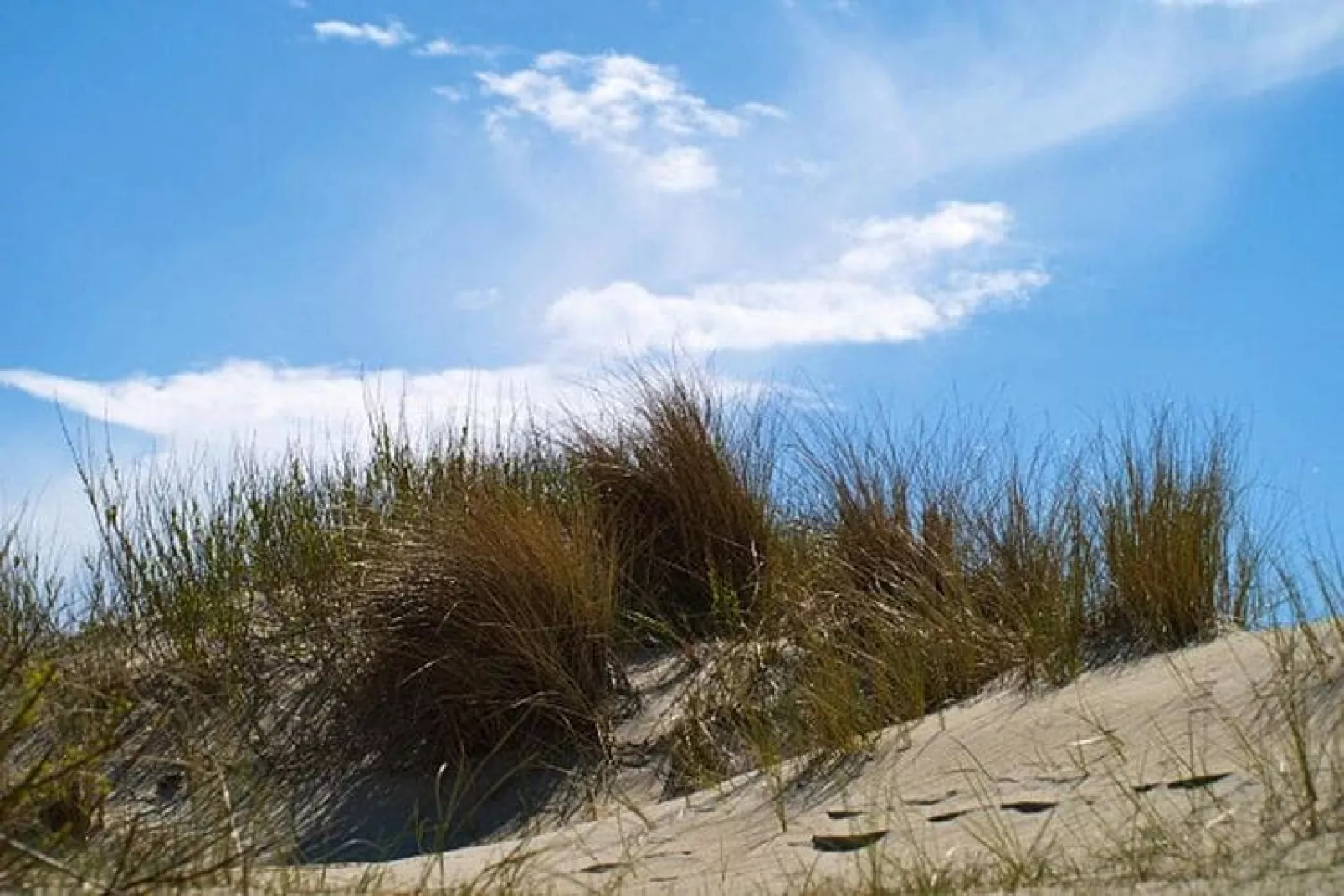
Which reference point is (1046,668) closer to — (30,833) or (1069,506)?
(1069,506)

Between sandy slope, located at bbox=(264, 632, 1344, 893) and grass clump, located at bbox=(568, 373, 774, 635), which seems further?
grass clump, located at bbox=(568, 373, 774, 635)

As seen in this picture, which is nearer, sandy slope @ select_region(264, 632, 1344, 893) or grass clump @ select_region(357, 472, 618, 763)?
sandy slope @ select_region(264, 632, 1344, 893)

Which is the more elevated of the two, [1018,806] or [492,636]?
[1018,806]

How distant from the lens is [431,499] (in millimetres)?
8047

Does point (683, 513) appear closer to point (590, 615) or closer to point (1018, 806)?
point (590, 615)

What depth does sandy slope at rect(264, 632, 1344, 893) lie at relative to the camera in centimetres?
359

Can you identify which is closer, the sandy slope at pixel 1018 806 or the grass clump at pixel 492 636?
the sandy slope at pixel 1018 806

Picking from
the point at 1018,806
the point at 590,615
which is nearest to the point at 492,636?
the point at 590,615

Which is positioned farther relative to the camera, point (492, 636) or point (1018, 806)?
point (492, 636)

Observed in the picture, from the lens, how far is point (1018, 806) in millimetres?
4266

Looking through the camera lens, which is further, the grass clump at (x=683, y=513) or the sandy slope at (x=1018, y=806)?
the grass clump at (x=683, y=513)

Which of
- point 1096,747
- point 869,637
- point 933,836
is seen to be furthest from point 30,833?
point 869,637

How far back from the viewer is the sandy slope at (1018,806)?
3592mm

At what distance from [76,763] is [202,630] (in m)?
5.54
